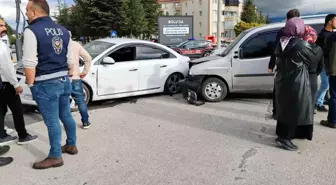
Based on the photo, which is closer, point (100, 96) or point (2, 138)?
point (2, 138)

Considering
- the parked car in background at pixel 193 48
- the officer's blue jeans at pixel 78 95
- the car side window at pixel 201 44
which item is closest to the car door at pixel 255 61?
the officer's blue jeans at pixel 78 95

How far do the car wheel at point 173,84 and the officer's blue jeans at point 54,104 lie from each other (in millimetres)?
3759

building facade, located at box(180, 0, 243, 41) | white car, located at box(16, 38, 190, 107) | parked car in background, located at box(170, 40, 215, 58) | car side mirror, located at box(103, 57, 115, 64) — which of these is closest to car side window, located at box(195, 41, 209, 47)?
parked car in background, located at box(170, 40, 215, 58)

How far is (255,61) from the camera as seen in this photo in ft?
19.5

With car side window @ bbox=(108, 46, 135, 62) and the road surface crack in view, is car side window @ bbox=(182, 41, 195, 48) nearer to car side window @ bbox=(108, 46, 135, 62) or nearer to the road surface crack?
car side window @ bbox=(108, 46, 135, 62)

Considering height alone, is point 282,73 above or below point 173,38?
below

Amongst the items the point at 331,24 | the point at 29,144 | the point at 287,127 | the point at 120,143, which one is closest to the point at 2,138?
the point at 29,144

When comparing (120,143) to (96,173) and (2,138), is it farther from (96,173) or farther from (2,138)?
(2,138)

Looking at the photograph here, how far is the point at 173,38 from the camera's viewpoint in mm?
22453

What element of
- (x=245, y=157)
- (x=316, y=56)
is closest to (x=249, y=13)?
(x=316, y=56)

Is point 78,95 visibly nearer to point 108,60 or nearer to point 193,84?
point 108,60

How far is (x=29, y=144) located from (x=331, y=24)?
505 centimetres

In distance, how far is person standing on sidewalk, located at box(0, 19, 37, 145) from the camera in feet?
11.7

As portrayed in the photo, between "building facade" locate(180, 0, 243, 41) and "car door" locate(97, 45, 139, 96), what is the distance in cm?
5662
